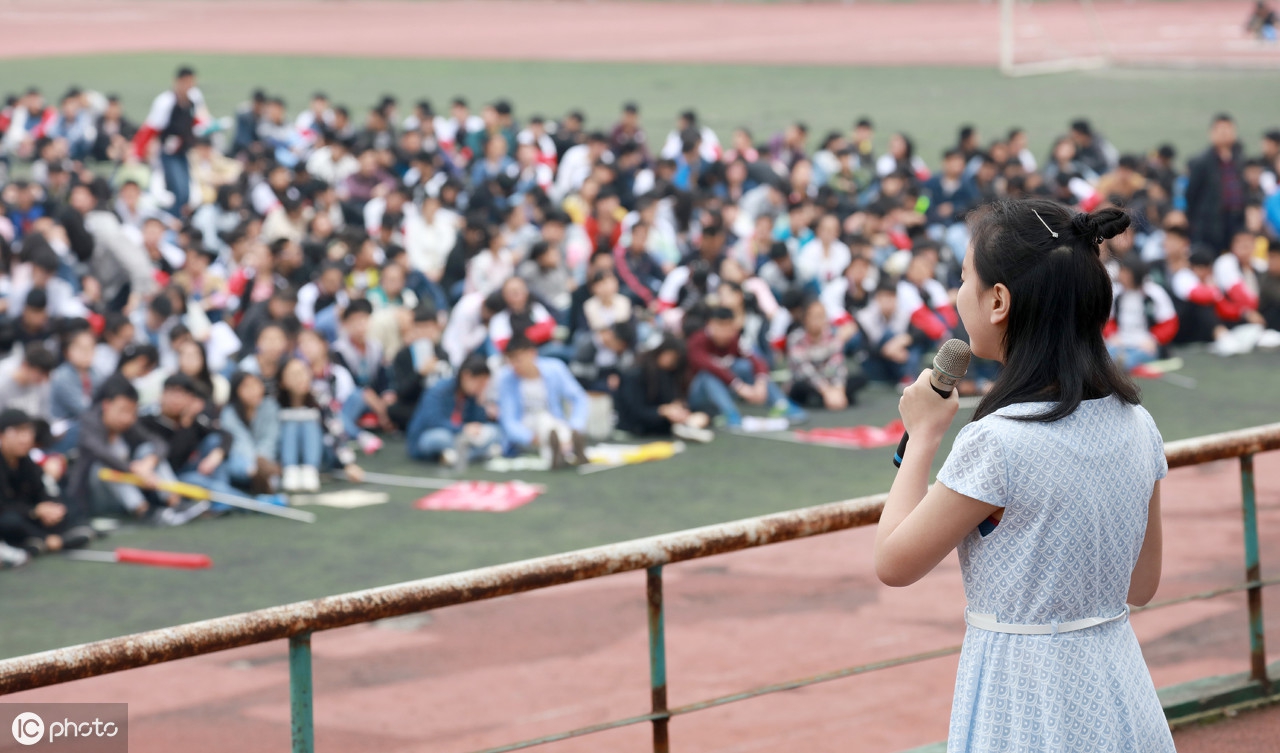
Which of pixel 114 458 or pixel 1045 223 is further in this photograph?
pixel 114 458

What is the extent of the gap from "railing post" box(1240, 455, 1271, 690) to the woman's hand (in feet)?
5.86

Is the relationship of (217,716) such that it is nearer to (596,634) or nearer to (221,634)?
(596,634)

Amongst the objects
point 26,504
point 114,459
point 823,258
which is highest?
point 823,258

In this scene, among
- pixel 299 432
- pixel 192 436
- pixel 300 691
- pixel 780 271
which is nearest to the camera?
pixel 300 691

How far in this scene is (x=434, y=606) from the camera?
8.12ft

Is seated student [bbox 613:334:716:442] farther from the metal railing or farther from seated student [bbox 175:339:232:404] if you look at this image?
the metal railing

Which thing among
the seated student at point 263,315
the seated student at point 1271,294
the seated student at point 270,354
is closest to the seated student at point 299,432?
the seated student at point 270,354

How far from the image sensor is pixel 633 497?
8078mm

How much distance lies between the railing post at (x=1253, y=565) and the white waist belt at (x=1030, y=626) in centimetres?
165

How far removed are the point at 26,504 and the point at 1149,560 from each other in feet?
20.9

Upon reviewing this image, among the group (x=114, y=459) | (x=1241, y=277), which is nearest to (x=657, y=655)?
(x=114, y=459)

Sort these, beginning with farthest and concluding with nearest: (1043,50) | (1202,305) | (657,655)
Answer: (1043,50) → (1202,305) → (657,655)

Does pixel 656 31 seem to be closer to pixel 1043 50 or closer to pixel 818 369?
pixel 1043 50

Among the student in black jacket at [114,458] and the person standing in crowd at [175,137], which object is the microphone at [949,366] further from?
the person standing in crowd at [175,137]
